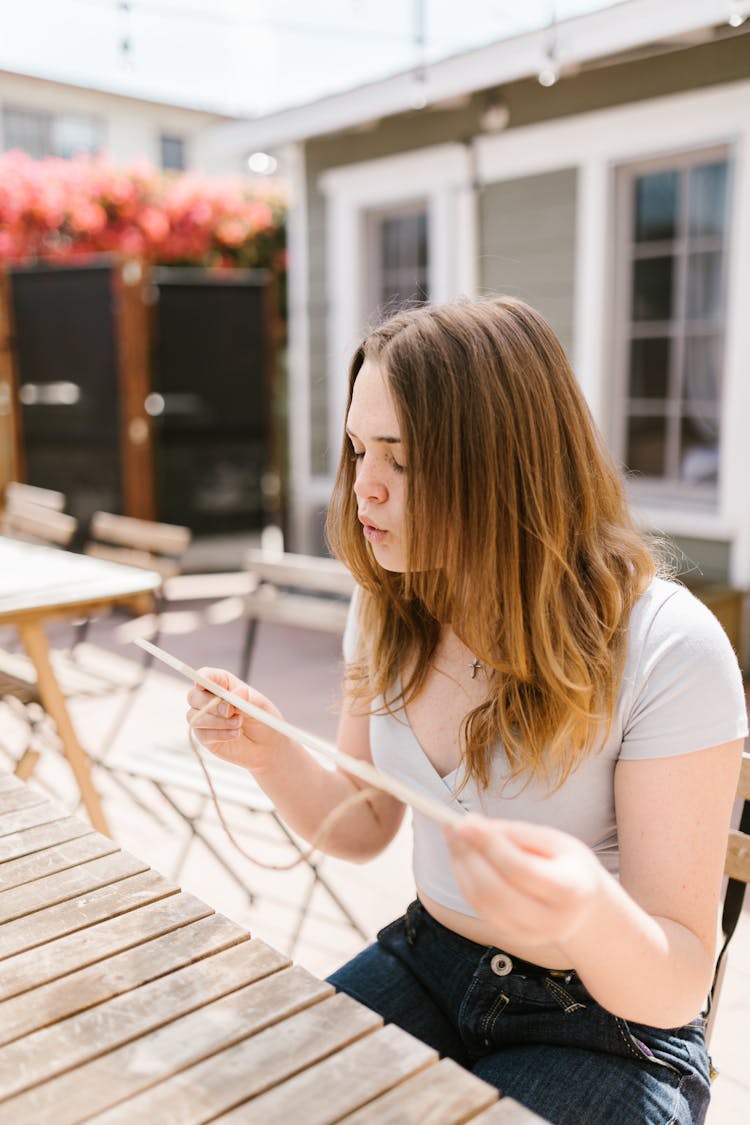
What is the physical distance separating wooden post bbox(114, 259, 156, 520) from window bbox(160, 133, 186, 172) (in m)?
12.0

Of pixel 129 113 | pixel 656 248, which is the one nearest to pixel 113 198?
pixel 656 248

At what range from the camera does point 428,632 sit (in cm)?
150

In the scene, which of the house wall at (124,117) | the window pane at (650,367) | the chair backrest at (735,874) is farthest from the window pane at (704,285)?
the house wall at (124,117)

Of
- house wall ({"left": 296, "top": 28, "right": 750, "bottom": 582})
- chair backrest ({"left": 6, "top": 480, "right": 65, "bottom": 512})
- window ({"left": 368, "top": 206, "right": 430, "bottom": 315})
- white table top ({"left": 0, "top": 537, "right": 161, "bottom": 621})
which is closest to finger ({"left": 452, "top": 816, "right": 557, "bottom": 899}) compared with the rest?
white table top ({"left": 0, "top": 537, "right": 161, "bottom": 621})

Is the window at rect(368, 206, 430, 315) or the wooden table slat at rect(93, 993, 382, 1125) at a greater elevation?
the window at rect(368, 206, 430, 315)

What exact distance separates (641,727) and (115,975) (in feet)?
2.13

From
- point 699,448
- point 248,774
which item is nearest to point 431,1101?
point 248,774

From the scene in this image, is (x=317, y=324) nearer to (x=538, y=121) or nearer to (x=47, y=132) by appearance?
(x=538, y=121)

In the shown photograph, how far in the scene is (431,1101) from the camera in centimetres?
87

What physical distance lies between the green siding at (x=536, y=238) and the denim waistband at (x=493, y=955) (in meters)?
4.63

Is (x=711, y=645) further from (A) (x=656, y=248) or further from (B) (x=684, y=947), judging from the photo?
(A) (x=656, y=248)

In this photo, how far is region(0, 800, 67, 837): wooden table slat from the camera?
1454 millimetres

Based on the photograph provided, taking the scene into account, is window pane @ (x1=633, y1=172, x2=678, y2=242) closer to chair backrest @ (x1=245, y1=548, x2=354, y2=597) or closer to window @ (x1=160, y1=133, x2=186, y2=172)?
chair backrest @ (x1=245, y1=548, x2=354, y2=597)

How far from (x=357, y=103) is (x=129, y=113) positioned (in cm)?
1266
